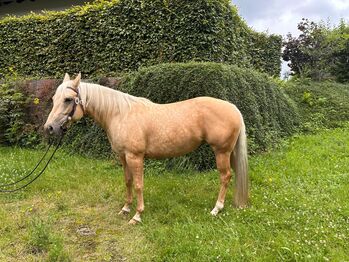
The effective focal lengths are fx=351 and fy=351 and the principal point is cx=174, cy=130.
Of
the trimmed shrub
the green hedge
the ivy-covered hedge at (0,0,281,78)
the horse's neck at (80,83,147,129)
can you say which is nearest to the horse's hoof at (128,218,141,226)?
the horse's neck at (80,83,147,129)

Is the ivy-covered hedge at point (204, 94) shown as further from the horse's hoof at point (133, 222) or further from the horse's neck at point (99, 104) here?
the horse's neck at point (99, 104)

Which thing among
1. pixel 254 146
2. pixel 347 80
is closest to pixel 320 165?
pixel 254 146

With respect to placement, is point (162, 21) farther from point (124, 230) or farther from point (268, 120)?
point (124, 230)

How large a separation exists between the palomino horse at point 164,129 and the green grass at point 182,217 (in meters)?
0.44

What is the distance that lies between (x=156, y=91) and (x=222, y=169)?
2.87 metres

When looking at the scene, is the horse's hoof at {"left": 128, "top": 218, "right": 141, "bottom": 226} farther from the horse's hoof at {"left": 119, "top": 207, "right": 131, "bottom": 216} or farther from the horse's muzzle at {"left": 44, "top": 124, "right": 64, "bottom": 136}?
the horse's muzzle at {"left": 44, "top": 124, "right": 64, "bottom": 136}

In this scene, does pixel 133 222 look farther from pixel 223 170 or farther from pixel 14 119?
pixel 14 119

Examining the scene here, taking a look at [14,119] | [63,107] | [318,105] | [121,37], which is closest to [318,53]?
[318,105]

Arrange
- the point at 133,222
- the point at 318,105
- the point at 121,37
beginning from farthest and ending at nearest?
the point at 318,105 < the point at 121,37 < the point at 133,222

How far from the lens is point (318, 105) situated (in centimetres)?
1116

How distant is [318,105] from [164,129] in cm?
798

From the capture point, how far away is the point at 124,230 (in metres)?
4.51

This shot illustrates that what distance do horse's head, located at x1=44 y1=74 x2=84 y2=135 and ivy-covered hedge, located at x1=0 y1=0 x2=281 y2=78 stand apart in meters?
4.37

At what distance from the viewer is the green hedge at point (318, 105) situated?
10.2 metres
